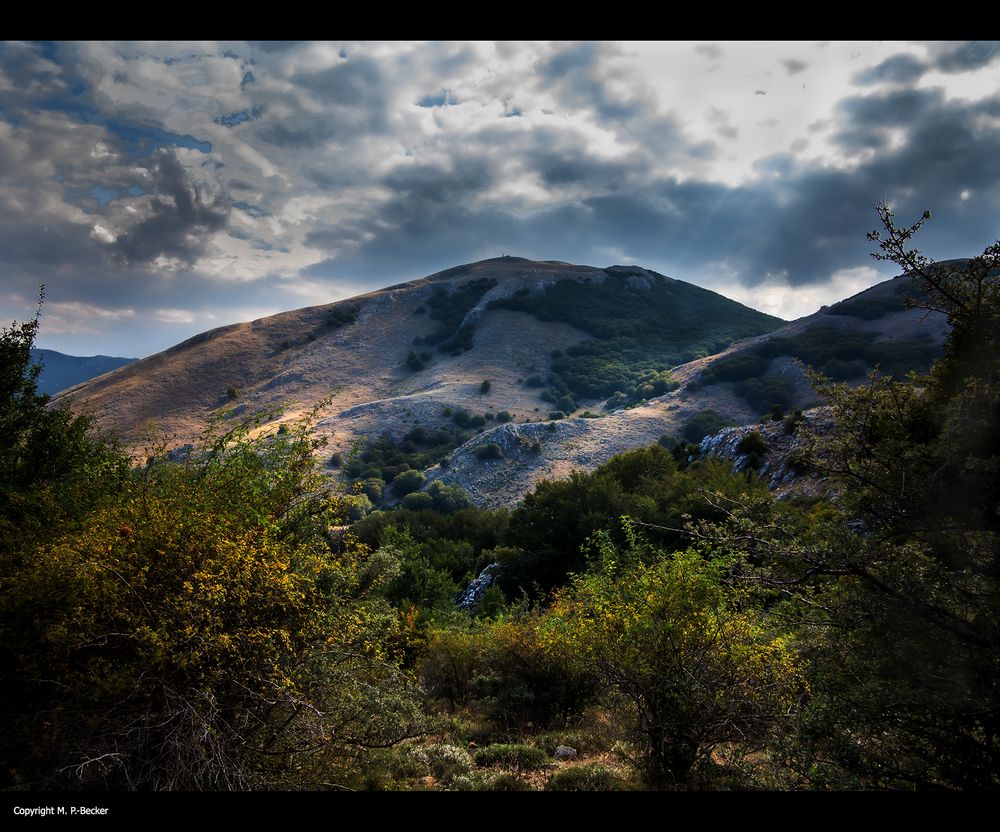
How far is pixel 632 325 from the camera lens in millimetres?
107062

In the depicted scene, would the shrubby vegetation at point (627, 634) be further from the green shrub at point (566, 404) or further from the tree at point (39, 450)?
the green shrub at point (566, 404)

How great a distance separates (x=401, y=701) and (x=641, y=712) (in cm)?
287

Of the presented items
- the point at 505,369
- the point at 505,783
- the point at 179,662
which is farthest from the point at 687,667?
the point at 505,369

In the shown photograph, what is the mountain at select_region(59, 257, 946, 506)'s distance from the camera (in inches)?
2254

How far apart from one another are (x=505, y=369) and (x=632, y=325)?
33.0m

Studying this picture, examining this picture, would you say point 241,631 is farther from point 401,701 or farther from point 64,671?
point 401,701

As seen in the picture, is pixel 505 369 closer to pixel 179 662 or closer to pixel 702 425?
pixel 702 425

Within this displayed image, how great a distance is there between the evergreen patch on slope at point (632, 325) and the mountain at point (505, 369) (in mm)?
445

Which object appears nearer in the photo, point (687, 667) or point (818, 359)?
point (687, 667)

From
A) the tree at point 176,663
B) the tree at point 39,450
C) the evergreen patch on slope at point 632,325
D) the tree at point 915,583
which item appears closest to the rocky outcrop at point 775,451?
the tree at point 915,583

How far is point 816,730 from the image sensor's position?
454 centimetres

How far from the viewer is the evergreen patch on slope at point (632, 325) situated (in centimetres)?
8525

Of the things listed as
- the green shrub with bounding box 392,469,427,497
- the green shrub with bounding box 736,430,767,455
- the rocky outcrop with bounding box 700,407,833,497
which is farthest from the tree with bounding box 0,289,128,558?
the green shrub with bounding box 392,469,427,497
